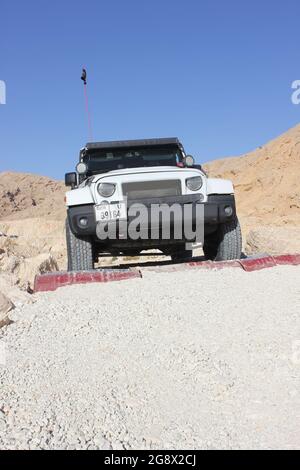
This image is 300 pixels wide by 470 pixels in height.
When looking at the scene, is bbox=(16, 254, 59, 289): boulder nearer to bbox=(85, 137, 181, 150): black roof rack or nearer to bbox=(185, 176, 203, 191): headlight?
bbox=(85, 137, 181, 150): black roof rack

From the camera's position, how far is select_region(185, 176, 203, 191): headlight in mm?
6219

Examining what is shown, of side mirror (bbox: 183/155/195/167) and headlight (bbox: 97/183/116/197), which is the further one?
side mirror (bbox: 183/155/195/167)

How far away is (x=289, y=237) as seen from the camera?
1320 centimetres

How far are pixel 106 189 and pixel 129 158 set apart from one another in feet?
4.71

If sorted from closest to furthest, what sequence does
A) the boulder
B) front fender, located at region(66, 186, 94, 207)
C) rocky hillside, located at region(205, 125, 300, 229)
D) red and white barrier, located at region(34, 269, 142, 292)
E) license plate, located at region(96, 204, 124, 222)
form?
red and white barrier, located at region(34, 269, 142, 292) < license plate, located at region(96, 204, 124, 222) < front fender, located at region(66, 186, 94, 207) < the boulder < rocky hillside, located at region(205, 125, 300, 229)

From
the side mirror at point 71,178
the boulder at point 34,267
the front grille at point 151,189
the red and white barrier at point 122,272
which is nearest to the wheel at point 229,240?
the red and white barrier at point 122,272

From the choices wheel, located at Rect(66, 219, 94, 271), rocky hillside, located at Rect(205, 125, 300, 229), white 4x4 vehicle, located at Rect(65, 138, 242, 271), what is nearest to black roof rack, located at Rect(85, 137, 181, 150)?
white 4x4 vehicle, located at Rect(65, 138, 242, 271)

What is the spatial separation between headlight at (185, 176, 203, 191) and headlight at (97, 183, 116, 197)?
0.82 meters

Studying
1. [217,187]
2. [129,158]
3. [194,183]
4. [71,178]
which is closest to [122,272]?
[194,183]

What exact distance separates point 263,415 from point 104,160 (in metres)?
5.28

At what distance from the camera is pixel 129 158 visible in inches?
292

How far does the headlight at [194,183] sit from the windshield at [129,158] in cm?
128

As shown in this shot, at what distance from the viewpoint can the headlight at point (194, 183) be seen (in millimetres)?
6219

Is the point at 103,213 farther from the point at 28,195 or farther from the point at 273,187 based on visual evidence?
the point at 28,195
